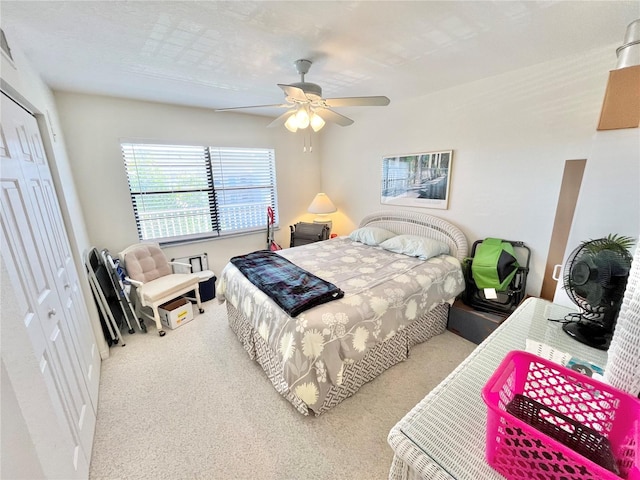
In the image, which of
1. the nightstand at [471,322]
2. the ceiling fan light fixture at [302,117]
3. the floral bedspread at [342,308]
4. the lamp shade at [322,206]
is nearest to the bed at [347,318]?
the floral bedspread at [342,308]

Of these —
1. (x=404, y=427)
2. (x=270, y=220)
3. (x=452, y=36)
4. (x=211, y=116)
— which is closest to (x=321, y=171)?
(x=270, y=220)

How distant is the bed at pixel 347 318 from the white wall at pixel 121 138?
4.57 feet

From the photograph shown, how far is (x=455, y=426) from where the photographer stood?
2.44 ft

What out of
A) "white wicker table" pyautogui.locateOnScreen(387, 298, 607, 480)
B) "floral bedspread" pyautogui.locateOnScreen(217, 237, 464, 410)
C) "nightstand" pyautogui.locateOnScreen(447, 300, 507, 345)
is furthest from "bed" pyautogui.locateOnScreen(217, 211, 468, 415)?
"white wicker table" pyautogui.locateOnScreen(387, 298, 607, 480)

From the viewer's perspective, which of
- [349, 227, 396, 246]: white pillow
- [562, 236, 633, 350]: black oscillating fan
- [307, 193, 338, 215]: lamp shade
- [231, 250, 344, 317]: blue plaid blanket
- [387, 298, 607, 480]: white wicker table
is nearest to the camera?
[387, 298, 607, 480]: white wicker table

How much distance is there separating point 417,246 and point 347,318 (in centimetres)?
145

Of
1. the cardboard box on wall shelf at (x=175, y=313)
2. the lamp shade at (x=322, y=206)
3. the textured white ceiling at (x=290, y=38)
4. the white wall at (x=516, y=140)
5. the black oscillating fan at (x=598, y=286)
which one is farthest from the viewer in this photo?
the lamp shade at (x=322, y=206)

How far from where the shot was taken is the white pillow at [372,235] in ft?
10.5

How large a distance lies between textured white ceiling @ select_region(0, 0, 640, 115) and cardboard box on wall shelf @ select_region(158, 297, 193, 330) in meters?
2.23

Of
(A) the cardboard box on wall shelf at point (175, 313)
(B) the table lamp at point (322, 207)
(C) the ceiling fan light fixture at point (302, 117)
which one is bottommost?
(A) the cardboard box on wall shelf at point (175, 313)

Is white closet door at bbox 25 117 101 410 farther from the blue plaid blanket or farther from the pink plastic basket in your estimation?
the pink plastic basket

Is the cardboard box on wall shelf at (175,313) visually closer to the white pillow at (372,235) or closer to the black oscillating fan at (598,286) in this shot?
the white pillow at (372,235)

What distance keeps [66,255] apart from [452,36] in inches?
122

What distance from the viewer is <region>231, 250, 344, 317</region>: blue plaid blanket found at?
1752 mm
